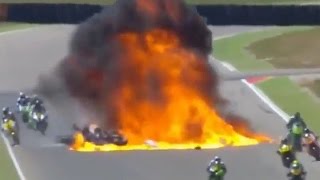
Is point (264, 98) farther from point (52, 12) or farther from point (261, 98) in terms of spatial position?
point (52, 12)

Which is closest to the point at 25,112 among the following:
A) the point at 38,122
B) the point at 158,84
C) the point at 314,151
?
the point at 38,122

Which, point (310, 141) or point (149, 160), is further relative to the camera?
point (310, 141)

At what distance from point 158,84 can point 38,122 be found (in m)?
4.82

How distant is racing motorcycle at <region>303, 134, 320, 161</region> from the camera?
121 ft

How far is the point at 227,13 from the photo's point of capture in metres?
57.1

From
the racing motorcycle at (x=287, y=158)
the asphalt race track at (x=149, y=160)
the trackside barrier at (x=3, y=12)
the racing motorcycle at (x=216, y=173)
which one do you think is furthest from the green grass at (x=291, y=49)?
the racing motorcycle at (x=216, y=173)

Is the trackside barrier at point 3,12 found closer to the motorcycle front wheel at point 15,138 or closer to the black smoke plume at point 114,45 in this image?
the black smoke plume at point 114,45

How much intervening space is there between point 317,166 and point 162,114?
502 cm

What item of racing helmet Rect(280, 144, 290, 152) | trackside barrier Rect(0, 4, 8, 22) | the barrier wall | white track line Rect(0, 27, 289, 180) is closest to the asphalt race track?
white track line Rect(0, 27, 289, 180)

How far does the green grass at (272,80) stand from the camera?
4484 cm

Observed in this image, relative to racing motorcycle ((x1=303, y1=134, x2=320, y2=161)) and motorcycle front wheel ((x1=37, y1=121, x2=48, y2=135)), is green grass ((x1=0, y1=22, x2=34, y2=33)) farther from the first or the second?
racing motorcycle ((x1=303, y1=134, x2=320, y2=161))

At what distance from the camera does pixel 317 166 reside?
3600 cm

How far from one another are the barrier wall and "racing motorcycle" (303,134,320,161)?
18.6 metres

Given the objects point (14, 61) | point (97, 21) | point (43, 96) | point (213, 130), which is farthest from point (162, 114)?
point (14, 61)
